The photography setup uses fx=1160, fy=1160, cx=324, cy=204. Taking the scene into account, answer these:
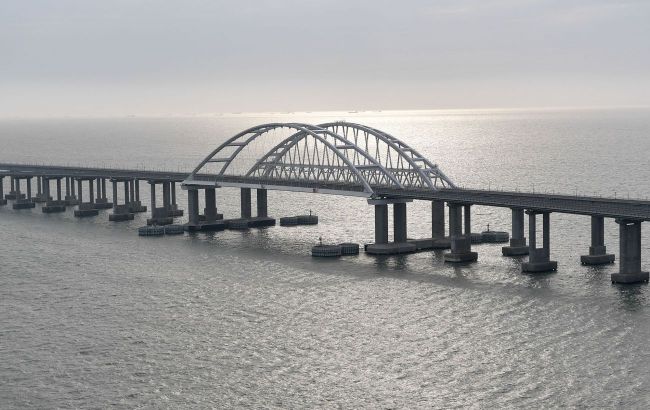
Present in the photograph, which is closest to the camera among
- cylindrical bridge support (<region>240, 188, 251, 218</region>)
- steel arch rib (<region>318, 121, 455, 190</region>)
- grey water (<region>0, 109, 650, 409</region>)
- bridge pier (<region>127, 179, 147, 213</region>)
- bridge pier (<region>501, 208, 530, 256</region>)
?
grey water (<region>0, 109, 650, 409</region>)

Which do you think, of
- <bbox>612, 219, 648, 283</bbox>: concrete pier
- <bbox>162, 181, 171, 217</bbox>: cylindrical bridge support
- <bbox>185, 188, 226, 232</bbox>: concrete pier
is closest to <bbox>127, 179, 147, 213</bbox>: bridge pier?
<bbox>162, 181, 171, 217</bbox>: cylindrical bridge support

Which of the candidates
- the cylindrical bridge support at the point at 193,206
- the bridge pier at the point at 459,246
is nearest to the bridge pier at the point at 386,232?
the bridge pier at the point at 459,246

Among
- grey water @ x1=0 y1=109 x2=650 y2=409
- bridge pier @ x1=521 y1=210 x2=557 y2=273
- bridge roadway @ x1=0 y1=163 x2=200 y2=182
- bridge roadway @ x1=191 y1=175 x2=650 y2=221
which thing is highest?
bridge roadway @ x1=0 y1=163 x2=200 y2=182

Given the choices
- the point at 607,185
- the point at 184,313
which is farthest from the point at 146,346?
the point at 607,185

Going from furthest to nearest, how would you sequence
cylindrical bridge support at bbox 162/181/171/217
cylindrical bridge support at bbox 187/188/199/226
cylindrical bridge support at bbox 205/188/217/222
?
cylindrical bridge support at bbox 162/181/171/217 < cylindrical bridge support at bbox 205/188/217/222 < cylindrical bridge support at bbox 187/188/199/226

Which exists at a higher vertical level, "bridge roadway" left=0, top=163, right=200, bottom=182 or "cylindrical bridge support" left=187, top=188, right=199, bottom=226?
"bridge roadway" left=0, top=163, right=200, bottom=182

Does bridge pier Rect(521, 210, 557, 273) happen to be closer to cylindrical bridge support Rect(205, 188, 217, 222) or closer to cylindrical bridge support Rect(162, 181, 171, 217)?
cylindrical bridge support Rect(205, 188, 217, 222)

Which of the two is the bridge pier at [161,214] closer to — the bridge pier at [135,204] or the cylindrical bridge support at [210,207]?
the cylindrical bridge support at [210,207]
